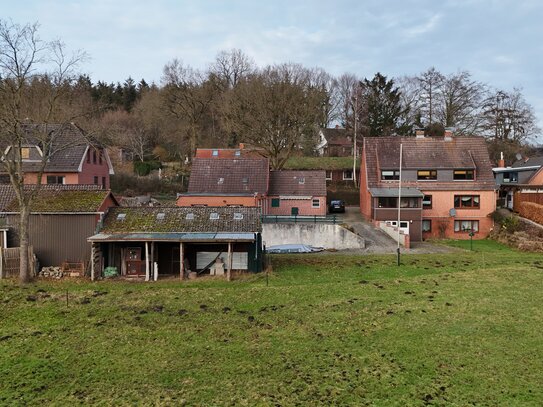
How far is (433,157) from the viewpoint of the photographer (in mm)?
40250

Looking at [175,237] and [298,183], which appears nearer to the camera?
[175,237]

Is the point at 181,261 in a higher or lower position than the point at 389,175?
lower

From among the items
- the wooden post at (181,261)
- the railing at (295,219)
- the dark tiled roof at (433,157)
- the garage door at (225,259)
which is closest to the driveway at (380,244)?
the railing at (295,219)

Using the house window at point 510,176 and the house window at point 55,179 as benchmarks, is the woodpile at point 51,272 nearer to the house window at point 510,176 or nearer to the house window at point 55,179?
the house window at point 55,179

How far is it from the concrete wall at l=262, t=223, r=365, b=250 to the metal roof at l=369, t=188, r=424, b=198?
6.49 m

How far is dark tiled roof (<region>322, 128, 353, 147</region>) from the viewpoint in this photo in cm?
6438

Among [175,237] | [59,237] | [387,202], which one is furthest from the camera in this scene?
[387,202]

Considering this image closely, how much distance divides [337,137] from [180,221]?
149 feet

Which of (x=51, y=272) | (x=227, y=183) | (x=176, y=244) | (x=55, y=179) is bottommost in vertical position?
(x=51, y=272)

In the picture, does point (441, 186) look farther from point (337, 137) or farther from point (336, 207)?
point (337, 137)

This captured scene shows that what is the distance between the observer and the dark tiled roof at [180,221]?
78.8ft

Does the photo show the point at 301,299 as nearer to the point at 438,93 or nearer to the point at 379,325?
the point at 379,325

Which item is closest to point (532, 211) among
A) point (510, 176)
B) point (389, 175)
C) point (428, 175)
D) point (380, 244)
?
point (428, 175)

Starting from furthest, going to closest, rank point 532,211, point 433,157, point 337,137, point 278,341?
point 337,137
point 433,157
point 532,211
point 278,341
